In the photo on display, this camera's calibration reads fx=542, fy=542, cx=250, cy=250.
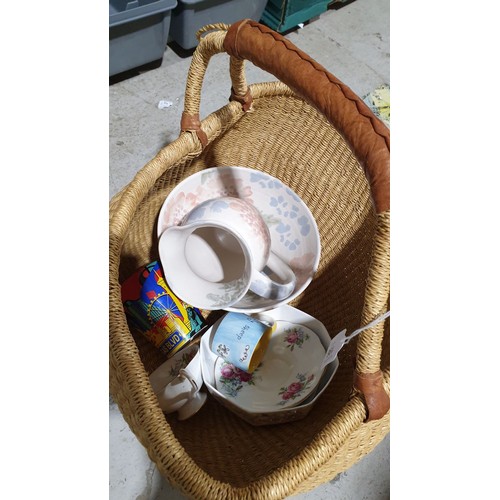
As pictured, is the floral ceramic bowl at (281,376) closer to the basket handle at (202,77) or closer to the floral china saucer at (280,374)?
the floral china saucer at (280,374)

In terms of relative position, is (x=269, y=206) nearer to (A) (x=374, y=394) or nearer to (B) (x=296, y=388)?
(B) (x=296, y=388)

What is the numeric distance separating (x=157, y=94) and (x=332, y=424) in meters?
0.97

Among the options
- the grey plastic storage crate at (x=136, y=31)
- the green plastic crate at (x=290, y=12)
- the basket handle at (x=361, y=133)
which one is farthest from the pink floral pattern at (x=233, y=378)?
the green plastic crate at (x=290, y=12)

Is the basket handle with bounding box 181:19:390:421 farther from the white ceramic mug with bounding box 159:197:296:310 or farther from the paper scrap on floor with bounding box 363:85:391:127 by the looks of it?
the paper scrap on floor with bounding box 363:85:391:127

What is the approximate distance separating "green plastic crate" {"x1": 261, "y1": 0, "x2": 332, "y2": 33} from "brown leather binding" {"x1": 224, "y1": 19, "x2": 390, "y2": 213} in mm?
827

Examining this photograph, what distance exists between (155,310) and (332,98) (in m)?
0.40

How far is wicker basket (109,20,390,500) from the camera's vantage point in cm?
49

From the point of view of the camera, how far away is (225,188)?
33.5 inches

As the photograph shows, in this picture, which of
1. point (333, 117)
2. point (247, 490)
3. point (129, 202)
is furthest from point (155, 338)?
point (333, 117)

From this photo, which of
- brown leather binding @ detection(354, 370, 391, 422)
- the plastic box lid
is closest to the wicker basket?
brown leather binding @ detection(354, 370, 391, 422)

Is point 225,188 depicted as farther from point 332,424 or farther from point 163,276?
point 332,424

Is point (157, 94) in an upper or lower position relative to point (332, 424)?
lower

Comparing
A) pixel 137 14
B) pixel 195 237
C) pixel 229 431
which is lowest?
pixel 229 431

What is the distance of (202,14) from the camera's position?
124 cm
